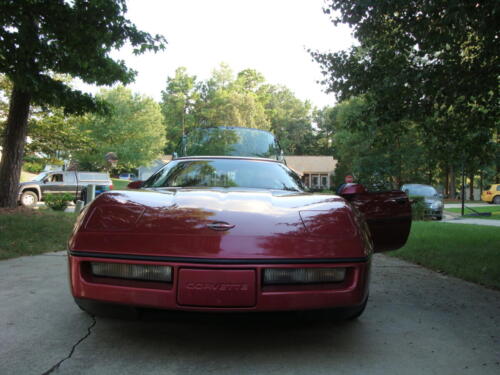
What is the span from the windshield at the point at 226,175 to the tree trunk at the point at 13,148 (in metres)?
6.80

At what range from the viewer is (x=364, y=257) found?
2258 millimetres

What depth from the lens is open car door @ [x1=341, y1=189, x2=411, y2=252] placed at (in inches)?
132

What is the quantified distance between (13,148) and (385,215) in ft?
27.7

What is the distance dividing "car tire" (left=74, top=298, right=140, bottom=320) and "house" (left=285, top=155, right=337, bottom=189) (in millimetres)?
52420

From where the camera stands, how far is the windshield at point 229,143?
4.95 meters

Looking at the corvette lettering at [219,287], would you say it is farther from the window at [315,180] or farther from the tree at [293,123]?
the tree at [293,123]

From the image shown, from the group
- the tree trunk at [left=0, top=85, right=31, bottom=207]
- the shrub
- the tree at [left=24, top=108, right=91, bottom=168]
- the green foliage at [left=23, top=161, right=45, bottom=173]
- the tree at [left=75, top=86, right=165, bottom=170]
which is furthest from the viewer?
the tree at [left=75, top=86, right=165, bottom=170]

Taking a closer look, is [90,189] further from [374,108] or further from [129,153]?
[129,153]

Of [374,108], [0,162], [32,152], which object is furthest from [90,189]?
[374,108]

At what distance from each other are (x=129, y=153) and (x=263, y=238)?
122ft

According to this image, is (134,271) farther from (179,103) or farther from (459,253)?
(179,103)

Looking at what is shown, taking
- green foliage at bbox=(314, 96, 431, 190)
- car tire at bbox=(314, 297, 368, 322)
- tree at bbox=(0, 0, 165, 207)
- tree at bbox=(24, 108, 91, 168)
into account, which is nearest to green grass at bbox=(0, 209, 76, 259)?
tree at bbox=(0, 0, 165, 207)

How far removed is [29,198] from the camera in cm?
1906

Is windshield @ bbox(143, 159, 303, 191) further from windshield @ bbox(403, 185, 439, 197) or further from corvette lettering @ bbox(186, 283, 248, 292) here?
windshield @ bbox(403, 185, 439, 197)
